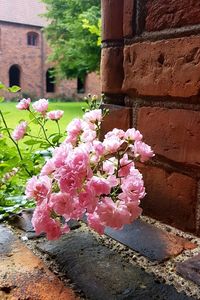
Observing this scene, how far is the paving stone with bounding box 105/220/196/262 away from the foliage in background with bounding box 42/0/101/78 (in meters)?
9.41

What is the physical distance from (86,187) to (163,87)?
0.33m

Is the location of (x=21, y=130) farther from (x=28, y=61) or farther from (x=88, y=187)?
(x=28, y=61)

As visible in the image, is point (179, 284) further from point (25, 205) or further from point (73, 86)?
point (73, 86)

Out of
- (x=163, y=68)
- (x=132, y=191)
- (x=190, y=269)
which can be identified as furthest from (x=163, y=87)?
(x=190, y=269)

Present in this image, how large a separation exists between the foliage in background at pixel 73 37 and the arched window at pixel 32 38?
152 inches

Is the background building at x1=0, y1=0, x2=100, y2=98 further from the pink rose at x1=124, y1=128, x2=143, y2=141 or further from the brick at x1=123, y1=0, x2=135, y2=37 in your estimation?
the pink rose at x1=124, y1=128, x2=143, y2=141

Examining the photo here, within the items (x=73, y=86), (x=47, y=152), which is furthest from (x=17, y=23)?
(x=47, y=152)

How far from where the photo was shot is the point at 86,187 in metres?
0.61

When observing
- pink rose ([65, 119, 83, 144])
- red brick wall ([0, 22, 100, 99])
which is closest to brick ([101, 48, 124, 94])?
pink rose ([65, 119, 83, 144])

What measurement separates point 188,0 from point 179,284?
540mm

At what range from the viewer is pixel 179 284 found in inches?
23.9

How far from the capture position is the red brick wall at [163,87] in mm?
761

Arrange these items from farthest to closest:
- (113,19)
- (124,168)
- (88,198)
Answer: (113,19) < (124,168) < (88,198)

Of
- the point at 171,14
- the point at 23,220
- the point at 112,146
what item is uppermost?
the point at 171,14
